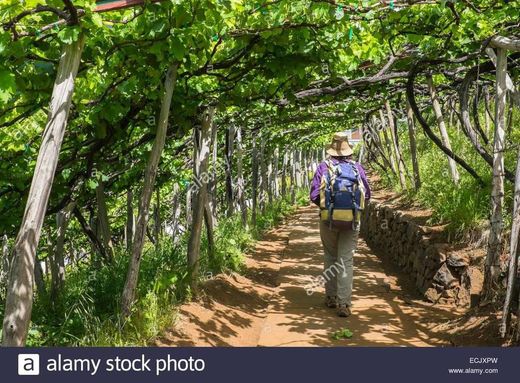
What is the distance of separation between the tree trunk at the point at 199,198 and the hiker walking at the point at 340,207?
149cm

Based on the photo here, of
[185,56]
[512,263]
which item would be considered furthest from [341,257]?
[185,56]

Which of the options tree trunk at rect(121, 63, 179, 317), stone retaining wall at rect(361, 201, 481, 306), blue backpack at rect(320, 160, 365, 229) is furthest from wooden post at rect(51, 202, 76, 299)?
stone retaining wall at rect(361, 201, 481, 306)

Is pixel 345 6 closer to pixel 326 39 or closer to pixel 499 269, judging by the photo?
pixel 326 39

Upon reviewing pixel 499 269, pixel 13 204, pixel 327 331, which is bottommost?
pixel 327 331

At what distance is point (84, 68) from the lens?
477cm

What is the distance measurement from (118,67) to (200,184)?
2.13m

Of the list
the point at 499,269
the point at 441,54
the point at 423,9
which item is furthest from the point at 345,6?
the point at 441,54

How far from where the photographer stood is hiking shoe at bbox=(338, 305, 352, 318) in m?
5.84

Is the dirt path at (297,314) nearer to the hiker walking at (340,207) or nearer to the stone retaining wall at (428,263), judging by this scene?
the stone retaining wall at (428,263)

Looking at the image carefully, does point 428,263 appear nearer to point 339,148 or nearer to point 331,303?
point 331,303

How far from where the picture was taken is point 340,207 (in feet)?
18.8

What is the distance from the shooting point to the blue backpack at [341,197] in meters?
5.71

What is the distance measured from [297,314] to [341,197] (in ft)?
4.50

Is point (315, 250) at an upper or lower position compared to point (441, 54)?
lower
